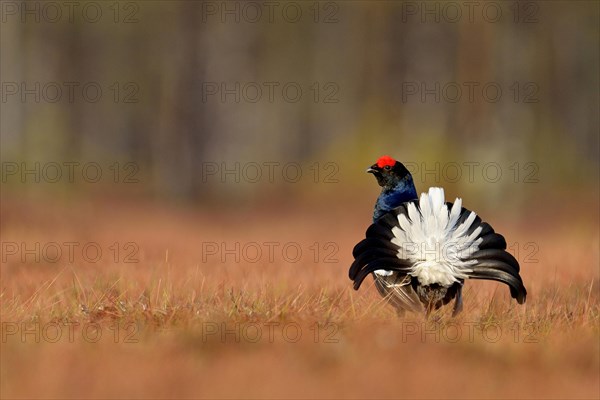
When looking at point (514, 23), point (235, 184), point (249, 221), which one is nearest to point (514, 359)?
point (249, 221)

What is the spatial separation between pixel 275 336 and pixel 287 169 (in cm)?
2207

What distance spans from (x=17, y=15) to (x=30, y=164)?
723 cm

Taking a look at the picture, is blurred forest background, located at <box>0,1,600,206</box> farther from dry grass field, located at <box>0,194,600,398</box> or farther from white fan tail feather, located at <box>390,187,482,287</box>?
white fan tail feather, located at <box>390,187,482,287</box>

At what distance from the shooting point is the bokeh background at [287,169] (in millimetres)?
4250

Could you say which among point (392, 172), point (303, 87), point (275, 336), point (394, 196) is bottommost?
point (275, 336)

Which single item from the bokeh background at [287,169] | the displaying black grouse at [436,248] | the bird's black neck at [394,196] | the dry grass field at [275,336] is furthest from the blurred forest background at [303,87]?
the displaying black grouse at [436,248]

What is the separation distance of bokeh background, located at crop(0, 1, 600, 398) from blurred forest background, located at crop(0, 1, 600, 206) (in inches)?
3.1

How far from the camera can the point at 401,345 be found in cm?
453

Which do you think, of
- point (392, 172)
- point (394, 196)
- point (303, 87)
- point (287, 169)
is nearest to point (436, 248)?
point (394, 196)

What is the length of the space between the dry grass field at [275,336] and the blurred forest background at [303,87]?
26.5 feet

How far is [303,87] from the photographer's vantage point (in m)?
36.4

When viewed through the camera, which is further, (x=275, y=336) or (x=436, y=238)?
(x=436, y=238)

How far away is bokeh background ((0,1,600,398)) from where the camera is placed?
425cm

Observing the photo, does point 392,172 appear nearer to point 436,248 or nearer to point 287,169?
point 436,248
